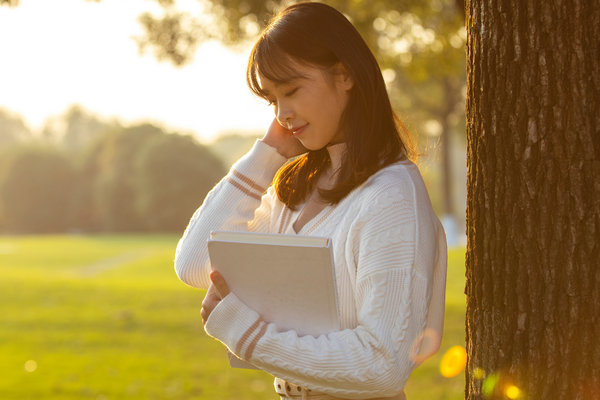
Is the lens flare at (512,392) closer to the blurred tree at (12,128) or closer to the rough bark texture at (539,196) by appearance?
the rough bark texture at (539,196)

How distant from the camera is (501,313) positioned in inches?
81.7

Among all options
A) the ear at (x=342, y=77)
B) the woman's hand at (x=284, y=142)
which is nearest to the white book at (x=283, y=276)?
the ear at (x=342, y=77)

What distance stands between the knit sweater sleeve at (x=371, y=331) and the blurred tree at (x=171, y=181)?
Answer: 42717 mm

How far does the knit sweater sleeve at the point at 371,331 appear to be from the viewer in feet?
6.24

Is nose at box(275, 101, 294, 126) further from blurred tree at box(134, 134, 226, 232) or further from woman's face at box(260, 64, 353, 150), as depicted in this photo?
blurred tree at box(134, 134, 226, 232)

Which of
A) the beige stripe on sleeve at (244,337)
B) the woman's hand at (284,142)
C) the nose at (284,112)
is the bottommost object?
the beige stripe on sleeve at (244,337)

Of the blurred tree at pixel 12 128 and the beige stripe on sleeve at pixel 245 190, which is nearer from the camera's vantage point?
the beige stripe on sleeve at pixel 245 190

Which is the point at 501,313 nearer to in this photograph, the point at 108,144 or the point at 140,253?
the point at 140,253

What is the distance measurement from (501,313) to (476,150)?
1.59 ft

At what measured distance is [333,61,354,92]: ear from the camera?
2.21 m

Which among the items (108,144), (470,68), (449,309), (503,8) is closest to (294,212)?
(470,68)

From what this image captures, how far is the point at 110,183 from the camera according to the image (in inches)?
1839

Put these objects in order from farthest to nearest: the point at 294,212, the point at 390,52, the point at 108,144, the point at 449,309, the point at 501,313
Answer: the point at 108,144, the point at 449,309, the point at 390,52, the point at 294,212, the point at 501,313

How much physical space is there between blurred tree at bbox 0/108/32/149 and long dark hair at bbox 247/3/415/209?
A: 95535 mm
